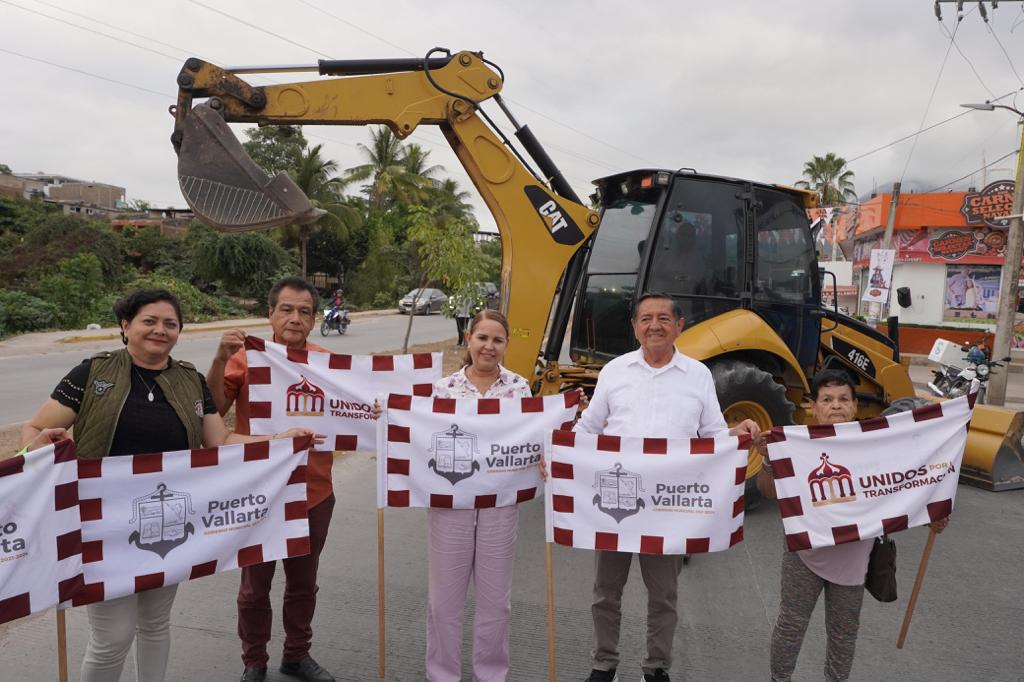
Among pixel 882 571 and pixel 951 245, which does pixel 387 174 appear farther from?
pixel 882 571

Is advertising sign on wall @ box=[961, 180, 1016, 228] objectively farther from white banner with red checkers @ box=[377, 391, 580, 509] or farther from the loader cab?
white banner with red checkers @ box=[377, 391, 580, 509]

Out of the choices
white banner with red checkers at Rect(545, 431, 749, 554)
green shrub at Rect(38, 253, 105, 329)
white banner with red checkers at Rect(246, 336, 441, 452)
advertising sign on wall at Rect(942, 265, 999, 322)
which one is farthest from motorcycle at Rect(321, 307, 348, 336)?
white banner with red checkers at Rect(545, 431, 749, 554)

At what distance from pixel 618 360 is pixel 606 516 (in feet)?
2.48

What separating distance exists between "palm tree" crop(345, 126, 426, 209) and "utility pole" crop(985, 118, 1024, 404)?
1081 inches

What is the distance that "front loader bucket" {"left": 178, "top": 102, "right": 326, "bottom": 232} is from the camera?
4.50 metres

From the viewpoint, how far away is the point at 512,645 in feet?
12.2

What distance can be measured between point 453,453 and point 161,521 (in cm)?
130

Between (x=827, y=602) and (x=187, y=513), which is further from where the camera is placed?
(x=827, y=602)

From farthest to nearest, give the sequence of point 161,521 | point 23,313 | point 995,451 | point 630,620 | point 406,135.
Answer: point 23,313, point 995,451, point 406,135, point 630,620, point 161,521

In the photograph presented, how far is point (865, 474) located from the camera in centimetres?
325

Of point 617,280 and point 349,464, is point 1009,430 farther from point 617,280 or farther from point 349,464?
point 349,464

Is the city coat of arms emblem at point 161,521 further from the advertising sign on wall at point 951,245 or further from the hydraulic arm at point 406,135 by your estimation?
the advertising sign on wall at point 951,245

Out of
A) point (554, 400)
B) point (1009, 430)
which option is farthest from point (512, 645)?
point (1009, 430)

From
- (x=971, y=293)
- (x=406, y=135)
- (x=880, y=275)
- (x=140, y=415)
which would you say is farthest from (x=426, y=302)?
(x=140, y=415)
